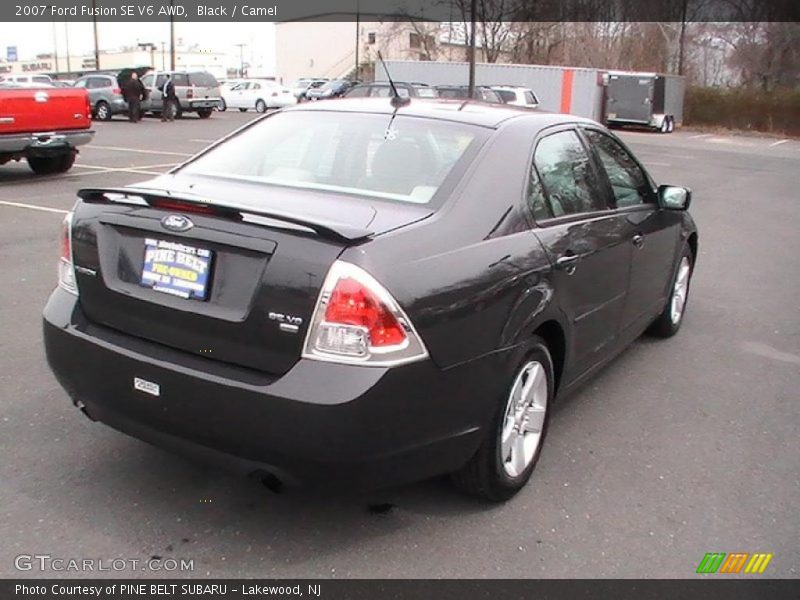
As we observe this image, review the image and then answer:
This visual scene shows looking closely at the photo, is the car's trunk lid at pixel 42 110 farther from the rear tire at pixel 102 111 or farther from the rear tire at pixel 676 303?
the rear tire at pixel 102 111

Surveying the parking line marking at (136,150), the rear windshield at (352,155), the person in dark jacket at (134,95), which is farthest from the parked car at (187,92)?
the rear windshield at (352,155)

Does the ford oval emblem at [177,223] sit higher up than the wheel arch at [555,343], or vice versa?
the ford oval emblem at [177,223]

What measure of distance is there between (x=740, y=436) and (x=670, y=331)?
5.47 ft

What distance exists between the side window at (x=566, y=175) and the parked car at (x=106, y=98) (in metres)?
27.6

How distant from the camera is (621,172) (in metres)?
4.70

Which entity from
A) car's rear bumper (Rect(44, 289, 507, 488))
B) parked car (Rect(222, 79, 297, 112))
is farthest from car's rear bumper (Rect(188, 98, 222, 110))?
car's rear bumper (Rect(44, 289, 507, 488))

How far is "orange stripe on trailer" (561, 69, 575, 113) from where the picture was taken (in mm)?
35281

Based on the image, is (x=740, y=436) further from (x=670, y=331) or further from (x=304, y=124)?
(x=304, y=124)

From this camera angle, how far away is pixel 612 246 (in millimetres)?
4160

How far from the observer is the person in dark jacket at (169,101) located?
2975 centimetres

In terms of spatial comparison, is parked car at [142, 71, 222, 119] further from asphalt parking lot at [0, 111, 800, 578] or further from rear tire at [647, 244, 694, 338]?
rear tire at [647, 244, 694, 338]

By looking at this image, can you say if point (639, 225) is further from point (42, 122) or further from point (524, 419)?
point (42, 122)

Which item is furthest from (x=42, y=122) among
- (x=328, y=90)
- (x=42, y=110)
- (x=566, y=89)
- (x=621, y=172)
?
(x=328, y=90)

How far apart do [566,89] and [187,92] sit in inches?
623
